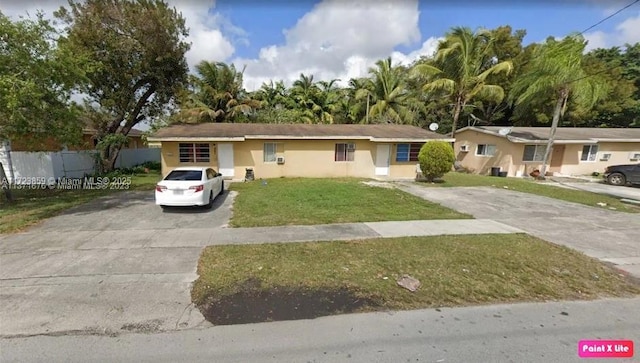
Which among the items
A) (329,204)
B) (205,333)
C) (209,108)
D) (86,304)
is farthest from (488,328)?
(209,108)

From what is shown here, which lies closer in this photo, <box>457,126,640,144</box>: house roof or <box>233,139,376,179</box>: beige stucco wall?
<box>233,139,376,179</box>: beige stucco wall

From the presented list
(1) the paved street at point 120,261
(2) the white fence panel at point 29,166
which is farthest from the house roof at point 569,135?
(2) the white fence panel at point 29,166

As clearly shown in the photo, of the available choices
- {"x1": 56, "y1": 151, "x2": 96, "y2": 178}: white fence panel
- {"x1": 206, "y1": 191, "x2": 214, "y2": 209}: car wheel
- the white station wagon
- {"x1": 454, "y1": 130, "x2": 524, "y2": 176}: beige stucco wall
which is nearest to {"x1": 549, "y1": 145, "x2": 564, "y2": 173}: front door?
{"x1": 454, "y1": 130, "x2": 524, "y2": 176}: beige stucco wall

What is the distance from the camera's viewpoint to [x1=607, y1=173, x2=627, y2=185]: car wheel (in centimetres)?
1637

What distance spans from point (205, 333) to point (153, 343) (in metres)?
0.49

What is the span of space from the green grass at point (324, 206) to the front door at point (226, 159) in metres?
2.42

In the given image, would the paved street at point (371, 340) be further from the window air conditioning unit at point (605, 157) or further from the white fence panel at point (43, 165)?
the window air conditioning unit at point (605, 157)

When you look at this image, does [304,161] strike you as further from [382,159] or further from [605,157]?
[605,157]

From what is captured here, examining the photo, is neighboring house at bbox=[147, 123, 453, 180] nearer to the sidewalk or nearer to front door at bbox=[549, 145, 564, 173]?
the sidewalk

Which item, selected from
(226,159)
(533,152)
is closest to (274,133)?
(226,159)

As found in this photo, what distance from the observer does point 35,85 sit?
7.77m

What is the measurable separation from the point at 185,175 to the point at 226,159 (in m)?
6.36

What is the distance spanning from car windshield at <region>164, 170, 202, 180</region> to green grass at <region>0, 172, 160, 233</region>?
3.25 meters

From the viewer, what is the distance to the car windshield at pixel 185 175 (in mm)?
8648
